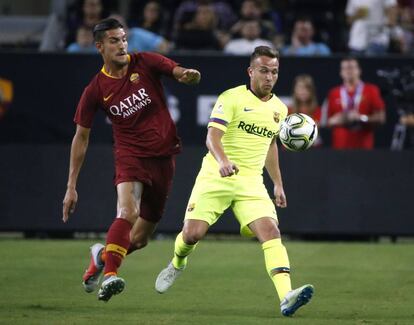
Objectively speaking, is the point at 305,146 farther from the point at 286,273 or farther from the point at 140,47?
the point at 140,47

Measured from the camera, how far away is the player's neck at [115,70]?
9852 mm

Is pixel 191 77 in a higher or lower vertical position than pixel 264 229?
higher

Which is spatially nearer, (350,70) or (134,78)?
(134,78)

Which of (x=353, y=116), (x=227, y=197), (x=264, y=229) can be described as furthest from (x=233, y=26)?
(x=264, y=229)

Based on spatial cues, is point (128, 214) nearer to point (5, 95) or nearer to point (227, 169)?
point (227, 169)

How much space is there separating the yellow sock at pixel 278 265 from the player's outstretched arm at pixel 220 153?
716mm

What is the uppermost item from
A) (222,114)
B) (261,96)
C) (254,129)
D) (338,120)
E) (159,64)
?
(159,64)

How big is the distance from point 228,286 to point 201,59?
6.18 meters

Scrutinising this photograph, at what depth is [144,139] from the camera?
9859 mm

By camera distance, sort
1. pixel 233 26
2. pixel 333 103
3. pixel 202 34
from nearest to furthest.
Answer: pixel 333 103 < pixel 202 34 < pixel 233 26

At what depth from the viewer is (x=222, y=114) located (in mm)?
9602

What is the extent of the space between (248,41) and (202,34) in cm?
83

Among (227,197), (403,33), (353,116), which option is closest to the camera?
(227,197)

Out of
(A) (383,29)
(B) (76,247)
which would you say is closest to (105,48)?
(B) (76,247)
